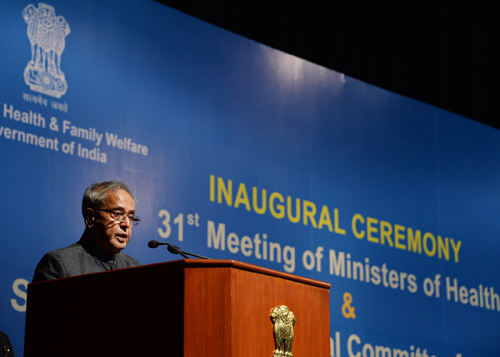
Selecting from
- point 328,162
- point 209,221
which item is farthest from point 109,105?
point 328,162

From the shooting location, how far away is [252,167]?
475 centimetres

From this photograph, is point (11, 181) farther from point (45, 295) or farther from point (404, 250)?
point (404, 250)

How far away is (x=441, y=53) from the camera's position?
6.81 m

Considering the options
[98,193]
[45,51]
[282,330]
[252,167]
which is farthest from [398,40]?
[282,330]

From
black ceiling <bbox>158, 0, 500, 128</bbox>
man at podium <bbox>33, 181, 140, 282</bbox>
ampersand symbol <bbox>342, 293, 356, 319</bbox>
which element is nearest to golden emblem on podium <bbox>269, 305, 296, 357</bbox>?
man at podium <bbox>33, 181, 140, 282</bbox>

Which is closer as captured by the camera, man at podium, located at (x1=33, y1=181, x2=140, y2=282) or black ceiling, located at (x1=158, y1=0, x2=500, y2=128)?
man at podium, located at (x1=33, y1=181, x2=140, y2=282)

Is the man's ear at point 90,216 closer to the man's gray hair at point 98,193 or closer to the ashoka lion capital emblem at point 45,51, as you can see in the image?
the man's gray hair at point 98,193

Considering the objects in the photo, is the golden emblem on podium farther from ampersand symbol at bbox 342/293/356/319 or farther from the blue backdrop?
ampersand symbol at bbox 342/293/356/319

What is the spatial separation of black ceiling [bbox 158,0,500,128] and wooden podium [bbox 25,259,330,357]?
3341 millimetres

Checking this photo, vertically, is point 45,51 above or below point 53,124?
above

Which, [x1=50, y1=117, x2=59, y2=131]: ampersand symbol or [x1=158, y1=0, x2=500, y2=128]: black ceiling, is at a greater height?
[x1=158, y1=0, x2=500, y2=128]: black ceiling

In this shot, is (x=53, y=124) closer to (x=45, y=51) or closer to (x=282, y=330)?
(x=45, y=51)

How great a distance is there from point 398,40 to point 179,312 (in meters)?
4.81

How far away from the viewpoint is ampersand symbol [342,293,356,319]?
16.3ft
